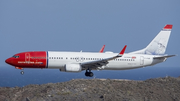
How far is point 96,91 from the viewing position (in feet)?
139

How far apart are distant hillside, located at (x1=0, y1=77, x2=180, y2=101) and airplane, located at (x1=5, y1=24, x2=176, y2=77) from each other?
14.3 feet

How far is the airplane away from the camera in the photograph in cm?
5116

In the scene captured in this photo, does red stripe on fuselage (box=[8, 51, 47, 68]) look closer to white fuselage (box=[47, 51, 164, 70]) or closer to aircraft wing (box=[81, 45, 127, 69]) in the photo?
white fuselage (box=[47, 51, 164, 70])

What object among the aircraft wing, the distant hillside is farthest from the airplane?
the distant hillside

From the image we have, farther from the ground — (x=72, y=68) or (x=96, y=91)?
(x=72, y=68)

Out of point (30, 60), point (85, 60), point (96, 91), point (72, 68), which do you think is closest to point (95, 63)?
point (85, 60)

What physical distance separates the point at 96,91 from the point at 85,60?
1163 cm

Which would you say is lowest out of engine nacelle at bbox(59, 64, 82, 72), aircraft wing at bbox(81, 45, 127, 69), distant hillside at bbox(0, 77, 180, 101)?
distant hillside at bbox(0, 77, 180, 101)

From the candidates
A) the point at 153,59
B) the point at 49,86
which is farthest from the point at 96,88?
the point at 153,59

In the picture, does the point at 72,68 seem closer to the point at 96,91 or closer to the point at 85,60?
the point at 85,60

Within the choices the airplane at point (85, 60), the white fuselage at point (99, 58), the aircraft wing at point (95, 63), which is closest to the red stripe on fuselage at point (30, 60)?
the airplane at point (85, 60)

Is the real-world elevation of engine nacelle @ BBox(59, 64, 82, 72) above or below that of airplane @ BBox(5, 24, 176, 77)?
below

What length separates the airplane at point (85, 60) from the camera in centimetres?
5116

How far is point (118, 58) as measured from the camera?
5525 cm
